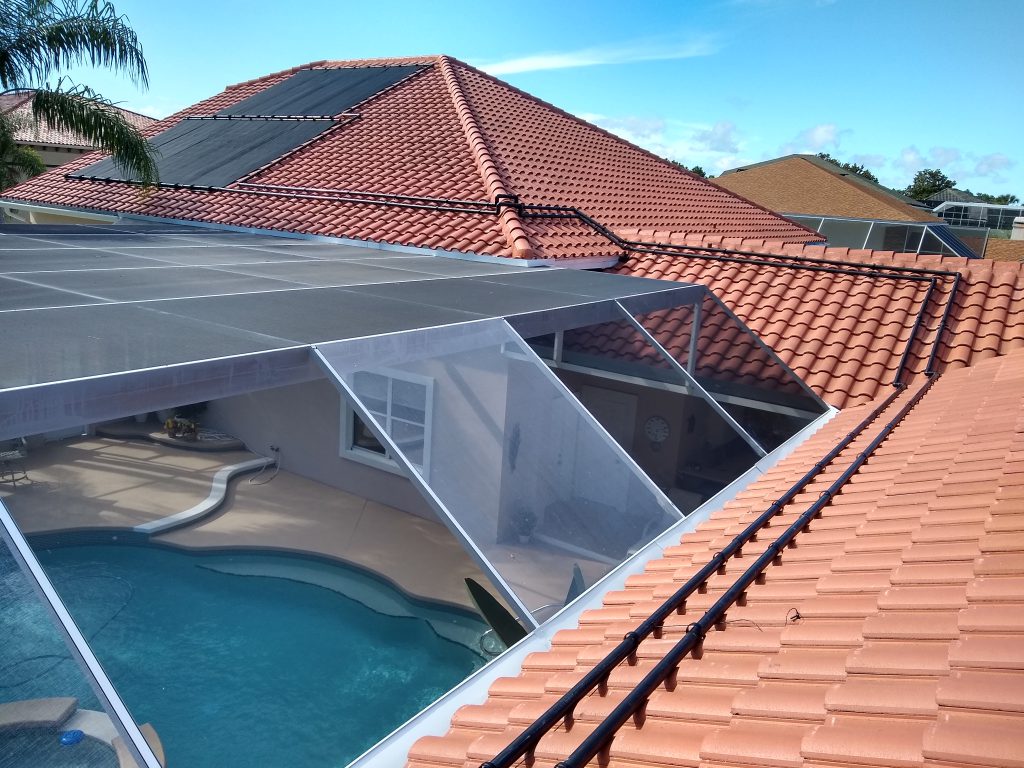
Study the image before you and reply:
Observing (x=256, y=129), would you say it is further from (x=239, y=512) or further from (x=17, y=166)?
(x=17, y=166)

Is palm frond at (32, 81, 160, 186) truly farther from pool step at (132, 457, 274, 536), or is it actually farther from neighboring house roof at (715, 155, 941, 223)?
neighboring house roof at (715, 155, 941, 223)

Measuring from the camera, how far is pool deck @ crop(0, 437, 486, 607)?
35.9 ft

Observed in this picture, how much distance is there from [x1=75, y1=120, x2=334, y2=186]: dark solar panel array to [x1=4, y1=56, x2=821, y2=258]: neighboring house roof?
408 mm

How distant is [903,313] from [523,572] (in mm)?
6359

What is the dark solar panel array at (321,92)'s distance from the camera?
16.0 meters

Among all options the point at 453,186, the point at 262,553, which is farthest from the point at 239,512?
the point at 453,186

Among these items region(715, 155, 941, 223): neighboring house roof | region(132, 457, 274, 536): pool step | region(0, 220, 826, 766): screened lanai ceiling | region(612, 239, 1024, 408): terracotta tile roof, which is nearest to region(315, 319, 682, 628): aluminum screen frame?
region(0, 220, 826, 766): screened lanai ceiling

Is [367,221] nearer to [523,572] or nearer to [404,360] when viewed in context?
[404,360]

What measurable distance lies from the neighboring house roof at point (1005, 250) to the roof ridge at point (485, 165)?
31032 mm

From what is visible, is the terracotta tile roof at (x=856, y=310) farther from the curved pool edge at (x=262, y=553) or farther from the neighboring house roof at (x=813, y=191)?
the neighboring house roof at (x=813, y=191)

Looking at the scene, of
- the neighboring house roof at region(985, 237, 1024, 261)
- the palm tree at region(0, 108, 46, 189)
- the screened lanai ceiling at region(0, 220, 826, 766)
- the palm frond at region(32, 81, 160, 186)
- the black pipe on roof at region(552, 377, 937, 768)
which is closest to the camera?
the black pipe on roof at region(552, 377, 937, 768)

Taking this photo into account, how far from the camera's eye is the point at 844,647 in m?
2.40

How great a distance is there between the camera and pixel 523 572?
12.5 ft

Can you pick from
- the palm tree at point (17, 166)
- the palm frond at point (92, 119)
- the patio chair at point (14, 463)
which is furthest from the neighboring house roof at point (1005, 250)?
the palm tree at point (17, 166)
